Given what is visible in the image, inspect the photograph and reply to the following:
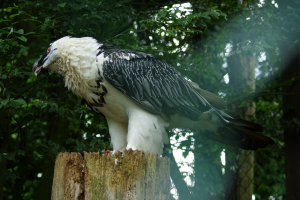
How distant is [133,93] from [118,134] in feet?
1.98

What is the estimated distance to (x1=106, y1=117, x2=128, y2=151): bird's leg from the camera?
10.4 feet

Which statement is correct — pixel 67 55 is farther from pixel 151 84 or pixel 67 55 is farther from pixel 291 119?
pixel 291 119

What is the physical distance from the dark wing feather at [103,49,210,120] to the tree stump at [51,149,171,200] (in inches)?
37.1

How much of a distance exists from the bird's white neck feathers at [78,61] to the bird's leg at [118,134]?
19.7 inches

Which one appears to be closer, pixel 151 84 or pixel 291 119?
pixel 151 84

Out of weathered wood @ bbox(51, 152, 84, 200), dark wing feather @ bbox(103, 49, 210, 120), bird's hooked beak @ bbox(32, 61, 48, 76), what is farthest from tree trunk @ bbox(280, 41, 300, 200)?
bird's hooked beak @ bbox(32, 61, 48, 76)

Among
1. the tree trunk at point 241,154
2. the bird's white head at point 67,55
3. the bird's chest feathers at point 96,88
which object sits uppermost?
the bird's white head at point 67,55

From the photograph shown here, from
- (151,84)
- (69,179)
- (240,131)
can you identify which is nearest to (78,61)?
(151,84)

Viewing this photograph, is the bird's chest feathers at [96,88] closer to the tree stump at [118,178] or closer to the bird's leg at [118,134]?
the bird's leg at [118,134]

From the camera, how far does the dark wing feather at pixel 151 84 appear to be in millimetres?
2791

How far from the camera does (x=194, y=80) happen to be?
426 cm

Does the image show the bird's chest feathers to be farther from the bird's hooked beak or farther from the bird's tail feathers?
the bird's tail feathers

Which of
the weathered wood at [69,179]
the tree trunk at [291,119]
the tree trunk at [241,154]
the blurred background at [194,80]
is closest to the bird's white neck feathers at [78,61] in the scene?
the blurred background at [194,80]

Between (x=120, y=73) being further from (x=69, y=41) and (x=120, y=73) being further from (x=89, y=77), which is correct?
(x=69, y=41)
